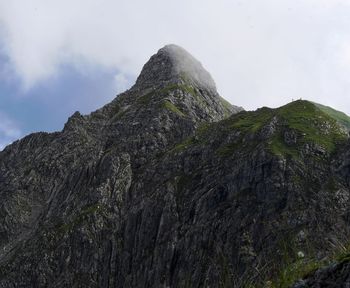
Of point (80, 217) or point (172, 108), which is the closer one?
point (80, 217)

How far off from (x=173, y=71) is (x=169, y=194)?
7805 centimetres

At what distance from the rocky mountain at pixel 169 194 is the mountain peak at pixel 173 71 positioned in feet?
54.5

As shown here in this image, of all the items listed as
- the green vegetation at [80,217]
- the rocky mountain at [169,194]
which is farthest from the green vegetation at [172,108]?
the green vegetation at [80,217]

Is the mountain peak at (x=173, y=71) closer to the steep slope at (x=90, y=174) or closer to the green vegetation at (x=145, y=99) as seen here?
the steep slope at (x=90, y=174)

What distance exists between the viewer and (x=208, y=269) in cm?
7656

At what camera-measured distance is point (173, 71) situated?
169875 mm

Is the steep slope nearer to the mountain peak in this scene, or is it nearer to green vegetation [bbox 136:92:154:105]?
the mountain peak

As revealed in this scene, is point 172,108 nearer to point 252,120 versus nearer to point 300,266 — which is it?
point 252,120

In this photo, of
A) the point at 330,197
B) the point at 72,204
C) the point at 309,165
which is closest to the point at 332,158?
the point at 309,165

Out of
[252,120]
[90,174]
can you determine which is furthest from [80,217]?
[252,120]

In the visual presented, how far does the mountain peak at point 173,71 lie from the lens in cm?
16650

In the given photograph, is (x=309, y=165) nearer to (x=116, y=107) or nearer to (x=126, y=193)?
(x=126, y=193)

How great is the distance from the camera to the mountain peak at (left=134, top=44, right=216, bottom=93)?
16650 cm

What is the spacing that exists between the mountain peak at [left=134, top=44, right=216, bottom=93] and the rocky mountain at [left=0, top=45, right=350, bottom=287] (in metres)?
16.6
